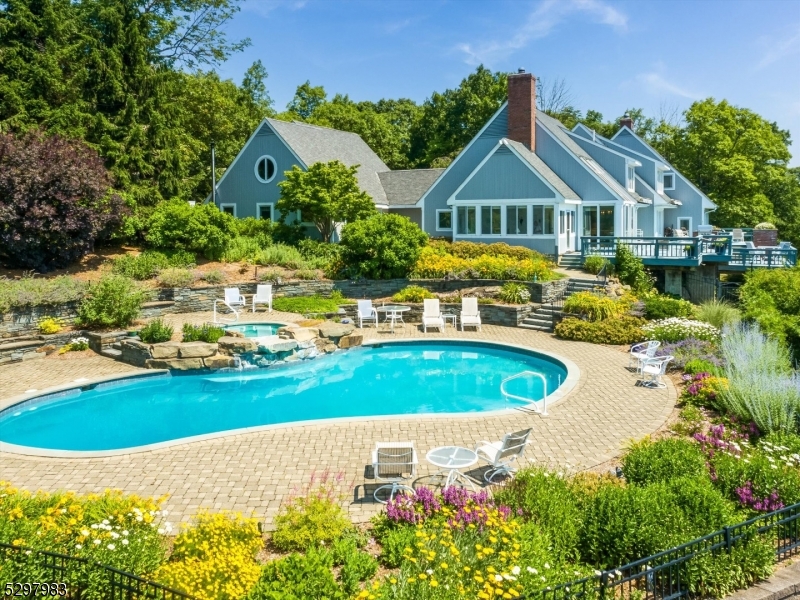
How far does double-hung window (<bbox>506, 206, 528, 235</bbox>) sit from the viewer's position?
93.2 feet

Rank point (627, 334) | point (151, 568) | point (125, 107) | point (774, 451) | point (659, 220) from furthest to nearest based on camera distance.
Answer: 1. point (659, 220)
2. point (125, 107)
3. point (627, 334)
4. point (774, 451)
5. point (151, 568)

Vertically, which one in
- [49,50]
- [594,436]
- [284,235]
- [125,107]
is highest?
[49,50]

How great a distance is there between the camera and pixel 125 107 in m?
27.7

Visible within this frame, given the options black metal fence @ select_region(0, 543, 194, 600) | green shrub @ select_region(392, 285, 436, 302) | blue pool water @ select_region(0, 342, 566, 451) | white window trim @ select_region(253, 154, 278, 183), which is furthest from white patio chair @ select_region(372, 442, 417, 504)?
white window trim @ select_region(253, 154, 278, 183)

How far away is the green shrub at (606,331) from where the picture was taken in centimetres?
1777

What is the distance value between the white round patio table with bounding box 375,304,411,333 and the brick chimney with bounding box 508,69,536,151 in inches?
534

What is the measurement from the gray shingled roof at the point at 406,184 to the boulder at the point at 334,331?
50.1ft

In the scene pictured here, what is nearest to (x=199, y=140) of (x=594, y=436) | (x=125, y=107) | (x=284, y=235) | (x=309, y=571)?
(x=125, y=107)

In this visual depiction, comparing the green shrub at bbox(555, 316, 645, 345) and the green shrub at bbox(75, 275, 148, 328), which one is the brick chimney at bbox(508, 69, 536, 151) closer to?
the green shrub at bbox(555, 316, 645, 345)

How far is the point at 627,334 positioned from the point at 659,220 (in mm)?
21328

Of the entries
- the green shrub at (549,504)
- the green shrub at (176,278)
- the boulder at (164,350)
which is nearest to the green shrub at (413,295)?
the green shrub at (176,278)

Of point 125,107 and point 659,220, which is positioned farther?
point 659,220

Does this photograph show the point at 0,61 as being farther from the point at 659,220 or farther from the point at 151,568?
the point at 659,220

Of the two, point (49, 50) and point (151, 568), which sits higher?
point (49, 50)
